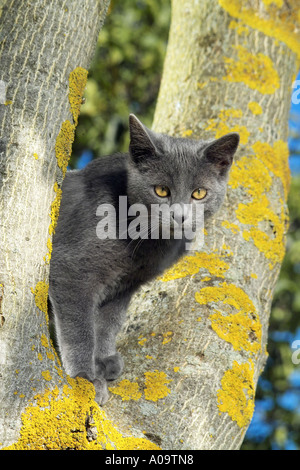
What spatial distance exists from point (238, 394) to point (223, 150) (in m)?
1.22

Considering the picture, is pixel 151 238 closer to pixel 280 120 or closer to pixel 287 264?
pixel 280 120

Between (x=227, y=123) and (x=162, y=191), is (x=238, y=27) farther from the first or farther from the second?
(x=162, y=191)

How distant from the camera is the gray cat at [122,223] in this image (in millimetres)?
2578

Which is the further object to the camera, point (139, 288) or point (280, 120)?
point (280, 120)

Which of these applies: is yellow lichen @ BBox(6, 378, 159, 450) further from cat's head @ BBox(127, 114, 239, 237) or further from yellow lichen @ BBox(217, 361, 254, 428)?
cat's head @ BBox(127, 114, 239, 237)

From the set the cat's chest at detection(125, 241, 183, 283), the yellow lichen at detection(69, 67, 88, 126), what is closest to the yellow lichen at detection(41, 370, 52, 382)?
the yellow lichen at detection(69, 67, 88, 126)

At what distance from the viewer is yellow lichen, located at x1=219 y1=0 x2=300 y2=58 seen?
10.4 feet

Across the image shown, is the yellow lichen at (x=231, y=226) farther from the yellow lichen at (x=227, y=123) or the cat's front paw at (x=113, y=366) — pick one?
the cat's front paw at (x=113, y=366)

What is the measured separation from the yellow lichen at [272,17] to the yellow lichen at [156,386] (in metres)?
2.12

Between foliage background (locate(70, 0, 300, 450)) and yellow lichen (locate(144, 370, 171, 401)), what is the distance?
103 inches

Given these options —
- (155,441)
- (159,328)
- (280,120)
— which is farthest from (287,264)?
(155,441)
